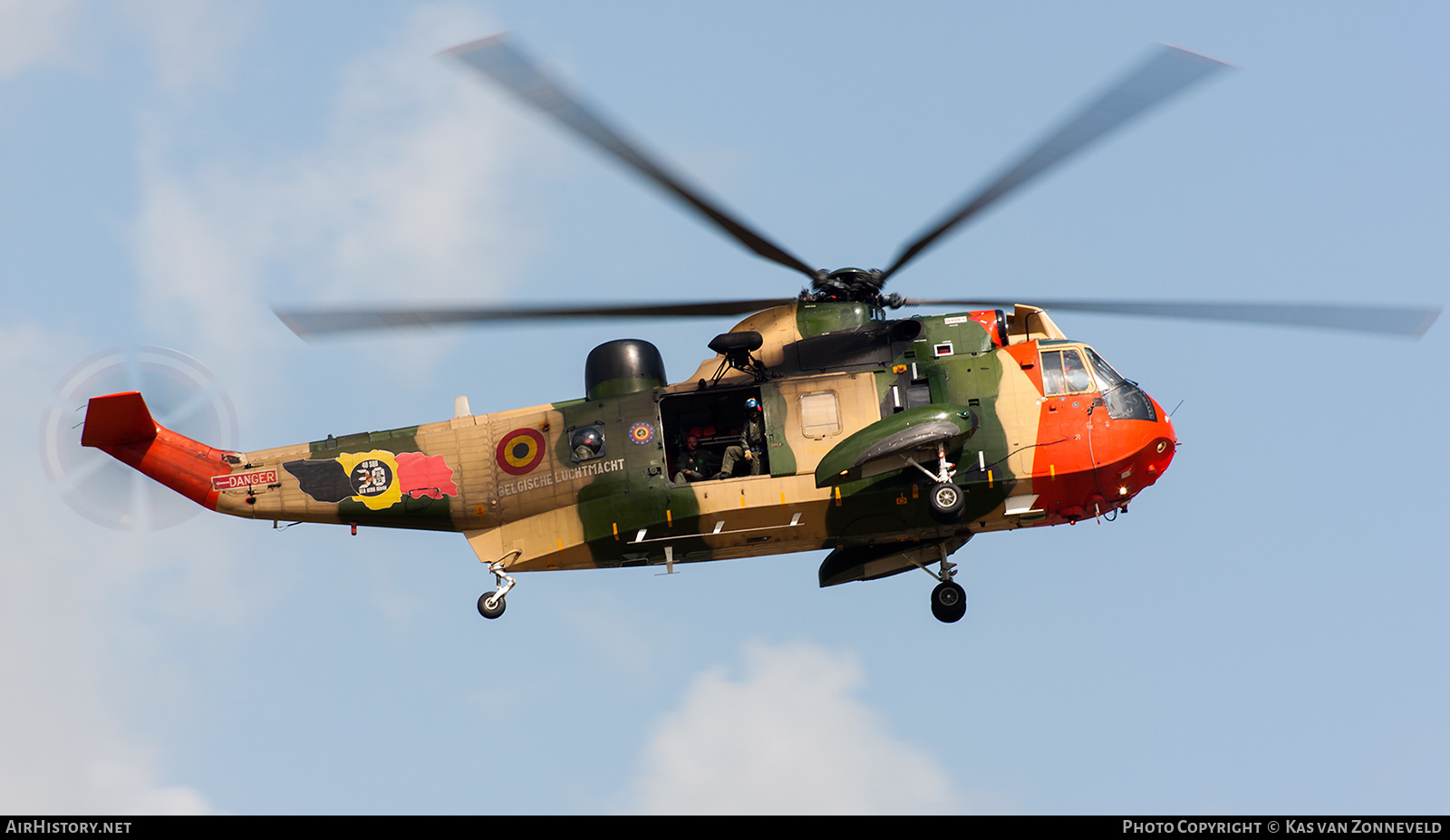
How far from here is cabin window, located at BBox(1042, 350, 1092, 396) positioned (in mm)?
23016

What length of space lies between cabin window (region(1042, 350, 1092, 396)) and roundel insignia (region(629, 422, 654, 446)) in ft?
19.8

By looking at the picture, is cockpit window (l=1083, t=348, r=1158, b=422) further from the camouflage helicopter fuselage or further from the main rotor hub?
the main rotor hub

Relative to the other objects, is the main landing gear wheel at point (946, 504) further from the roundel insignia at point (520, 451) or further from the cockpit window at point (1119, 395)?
the roundel insignia at point (520, 451)

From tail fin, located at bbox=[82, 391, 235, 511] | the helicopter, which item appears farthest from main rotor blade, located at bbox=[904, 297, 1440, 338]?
tail fin, located at bbox=[82, 391, 235, 511]

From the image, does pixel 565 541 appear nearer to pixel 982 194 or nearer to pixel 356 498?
pixel 356 498

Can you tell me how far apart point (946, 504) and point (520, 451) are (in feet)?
22.2

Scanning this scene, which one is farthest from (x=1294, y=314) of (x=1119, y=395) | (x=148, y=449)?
(x=148, y=449)

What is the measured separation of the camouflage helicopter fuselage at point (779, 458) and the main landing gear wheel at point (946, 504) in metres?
0.13

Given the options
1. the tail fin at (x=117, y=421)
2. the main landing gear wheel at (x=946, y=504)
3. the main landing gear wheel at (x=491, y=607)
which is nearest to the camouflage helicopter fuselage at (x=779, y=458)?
the tail fin at (x=117, y=421)

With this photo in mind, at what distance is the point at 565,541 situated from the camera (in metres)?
23.4

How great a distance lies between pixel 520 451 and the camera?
940 inches

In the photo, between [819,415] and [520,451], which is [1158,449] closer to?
[819,415]
